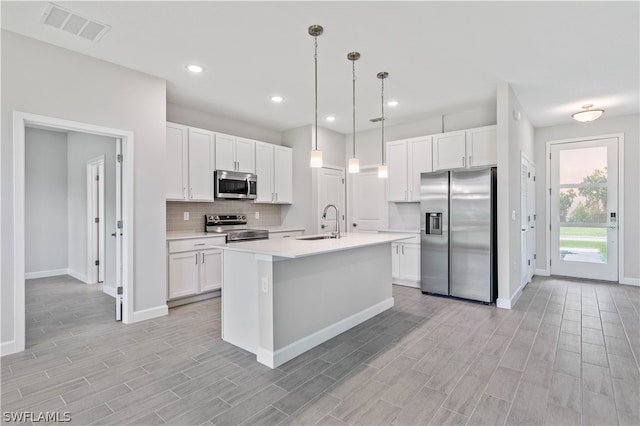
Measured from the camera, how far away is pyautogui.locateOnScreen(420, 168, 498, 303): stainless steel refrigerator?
13.7 ft

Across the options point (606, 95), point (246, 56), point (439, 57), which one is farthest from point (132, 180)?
point (606, 95)

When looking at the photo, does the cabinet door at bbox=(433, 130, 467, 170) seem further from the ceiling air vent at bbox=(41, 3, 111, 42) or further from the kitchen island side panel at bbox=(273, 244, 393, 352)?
the ceiling air vent at bbox=(41, 3, 111, 42)

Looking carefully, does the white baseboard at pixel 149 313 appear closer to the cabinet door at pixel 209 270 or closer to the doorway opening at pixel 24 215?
the doorway opening at pixel 24 215

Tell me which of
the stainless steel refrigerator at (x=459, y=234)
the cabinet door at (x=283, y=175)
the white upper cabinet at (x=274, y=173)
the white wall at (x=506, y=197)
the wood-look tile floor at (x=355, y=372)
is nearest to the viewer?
the wood-look tile floor at (x=355, y=372)

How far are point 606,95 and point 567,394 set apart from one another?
4.18 metres

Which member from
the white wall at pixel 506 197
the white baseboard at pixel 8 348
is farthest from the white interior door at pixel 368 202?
the white baseboard at pixel 8 348

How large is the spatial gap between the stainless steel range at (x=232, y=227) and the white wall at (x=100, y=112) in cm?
109

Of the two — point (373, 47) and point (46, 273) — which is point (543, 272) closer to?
point (373, 47)

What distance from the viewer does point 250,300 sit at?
9.21ft

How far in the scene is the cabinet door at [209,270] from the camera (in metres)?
4.32

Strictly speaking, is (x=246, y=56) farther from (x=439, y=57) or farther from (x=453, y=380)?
(x=453, y=380)

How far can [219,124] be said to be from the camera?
17.3 feet

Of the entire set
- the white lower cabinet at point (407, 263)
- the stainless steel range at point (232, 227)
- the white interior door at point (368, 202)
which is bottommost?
the white lower cabinet at point (407, 263)

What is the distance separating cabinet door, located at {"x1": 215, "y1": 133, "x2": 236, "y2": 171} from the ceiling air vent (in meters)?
2.10
